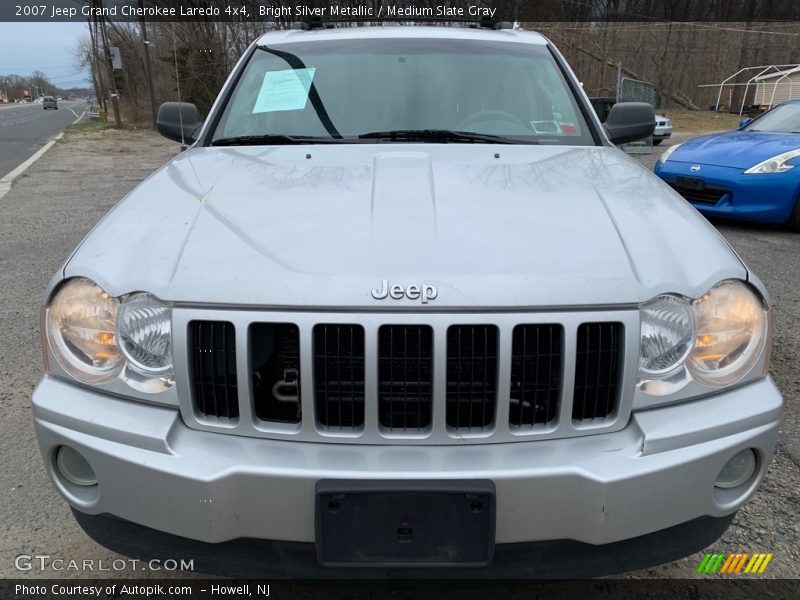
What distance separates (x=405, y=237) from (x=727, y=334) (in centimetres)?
87

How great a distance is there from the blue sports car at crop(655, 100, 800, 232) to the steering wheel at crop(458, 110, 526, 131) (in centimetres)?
472

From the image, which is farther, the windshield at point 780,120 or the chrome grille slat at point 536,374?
the windshield at point 780,120

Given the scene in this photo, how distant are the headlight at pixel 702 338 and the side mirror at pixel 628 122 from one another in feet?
5.40

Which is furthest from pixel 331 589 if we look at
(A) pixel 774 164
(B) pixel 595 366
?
(A) pixel 774 164

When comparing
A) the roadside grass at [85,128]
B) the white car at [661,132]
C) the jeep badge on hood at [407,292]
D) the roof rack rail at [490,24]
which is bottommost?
the roadside grass at [85,128]

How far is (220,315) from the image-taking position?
151cm

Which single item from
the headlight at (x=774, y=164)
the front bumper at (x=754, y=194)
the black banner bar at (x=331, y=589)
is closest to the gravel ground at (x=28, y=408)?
the black banner bar at (x=331, y=589)

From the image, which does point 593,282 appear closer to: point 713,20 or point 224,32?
point 224,32

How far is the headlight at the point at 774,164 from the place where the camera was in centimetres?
648

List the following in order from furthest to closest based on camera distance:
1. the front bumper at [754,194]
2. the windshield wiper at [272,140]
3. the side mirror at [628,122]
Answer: the front bumper at [754,194]
the side mirror at [628,122]
the windshield wiper at [272,140]

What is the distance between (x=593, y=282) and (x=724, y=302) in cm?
38

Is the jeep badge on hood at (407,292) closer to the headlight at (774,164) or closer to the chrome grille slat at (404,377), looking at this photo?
the chrome grille slat at (404,377)

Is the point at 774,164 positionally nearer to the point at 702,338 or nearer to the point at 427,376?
the point at 702,338

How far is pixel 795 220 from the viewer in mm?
6582
